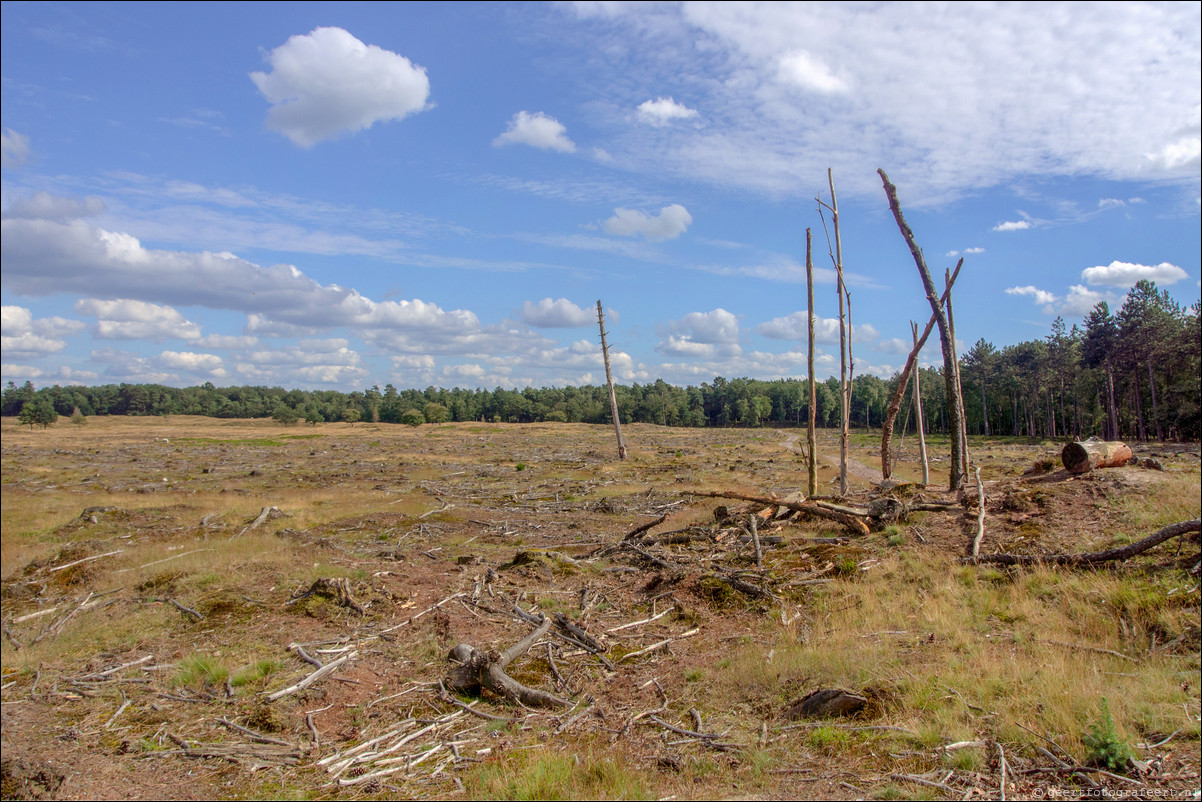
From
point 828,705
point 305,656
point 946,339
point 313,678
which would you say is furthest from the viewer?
point 946,339

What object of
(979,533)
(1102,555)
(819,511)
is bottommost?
(819,511)

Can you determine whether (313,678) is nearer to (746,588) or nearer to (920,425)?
(746,588)

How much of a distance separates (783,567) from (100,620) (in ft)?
42.7

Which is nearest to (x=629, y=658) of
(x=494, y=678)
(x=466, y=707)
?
(x=494, y=678)

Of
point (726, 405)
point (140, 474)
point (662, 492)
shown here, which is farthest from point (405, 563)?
point (726, 405)

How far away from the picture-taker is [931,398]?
86562 mm

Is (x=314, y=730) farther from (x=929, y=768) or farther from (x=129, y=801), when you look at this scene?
(x=929, y=768)

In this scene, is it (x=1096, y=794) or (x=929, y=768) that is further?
(x=929, y=768)

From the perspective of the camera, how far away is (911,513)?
14.6m

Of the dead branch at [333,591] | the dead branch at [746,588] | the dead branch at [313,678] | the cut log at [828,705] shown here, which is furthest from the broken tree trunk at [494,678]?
the dead branch at [746,588]

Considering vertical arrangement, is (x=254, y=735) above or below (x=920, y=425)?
below

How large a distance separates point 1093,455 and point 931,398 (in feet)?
265

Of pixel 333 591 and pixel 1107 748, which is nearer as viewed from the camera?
pixel 1107 748

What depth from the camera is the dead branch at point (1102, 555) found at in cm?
852
